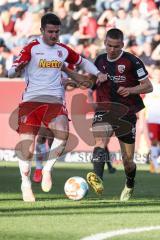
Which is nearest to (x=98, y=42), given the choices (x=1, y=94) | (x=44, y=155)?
(x=1, y=94)

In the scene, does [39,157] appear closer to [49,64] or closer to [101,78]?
[101,78]

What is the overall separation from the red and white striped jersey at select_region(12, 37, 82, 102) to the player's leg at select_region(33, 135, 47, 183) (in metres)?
4.01

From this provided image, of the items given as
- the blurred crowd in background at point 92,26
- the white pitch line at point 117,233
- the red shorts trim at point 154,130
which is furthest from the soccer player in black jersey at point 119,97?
the red shorts trim at point 154,130

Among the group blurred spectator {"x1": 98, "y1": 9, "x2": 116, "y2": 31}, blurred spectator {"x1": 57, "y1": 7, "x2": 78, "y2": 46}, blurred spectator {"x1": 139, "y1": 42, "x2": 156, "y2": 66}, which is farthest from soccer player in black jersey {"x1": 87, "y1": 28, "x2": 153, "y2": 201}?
blurred spectator {"x1": 57, "y1": 7, "x2": 78, "y2": 46}

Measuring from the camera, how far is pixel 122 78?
11.5 metres

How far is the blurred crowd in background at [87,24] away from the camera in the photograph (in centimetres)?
2277

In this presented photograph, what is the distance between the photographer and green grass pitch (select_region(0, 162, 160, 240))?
779 cm

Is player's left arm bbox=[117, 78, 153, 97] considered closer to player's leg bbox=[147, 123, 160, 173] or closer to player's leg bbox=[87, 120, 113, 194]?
player's leg bbox=[87, 120, 113, 194]

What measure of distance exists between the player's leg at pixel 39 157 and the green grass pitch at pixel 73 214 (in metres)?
0.67

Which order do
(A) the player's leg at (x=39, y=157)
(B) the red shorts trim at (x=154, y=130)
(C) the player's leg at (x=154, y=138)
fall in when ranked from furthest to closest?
(B) the red shorts trim at (x=154, y=130)
(C) the player's leg at (x=154, y=138)
(A) the player's leg at (x=39, y=157)

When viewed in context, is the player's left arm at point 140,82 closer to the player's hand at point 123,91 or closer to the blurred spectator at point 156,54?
the player's hand at point 123,91

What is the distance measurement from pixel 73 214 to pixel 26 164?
189 cm

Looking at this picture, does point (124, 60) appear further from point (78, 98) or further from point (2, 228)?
point (78, 98)

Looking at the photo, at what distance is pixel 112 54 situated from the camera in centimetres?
1148
